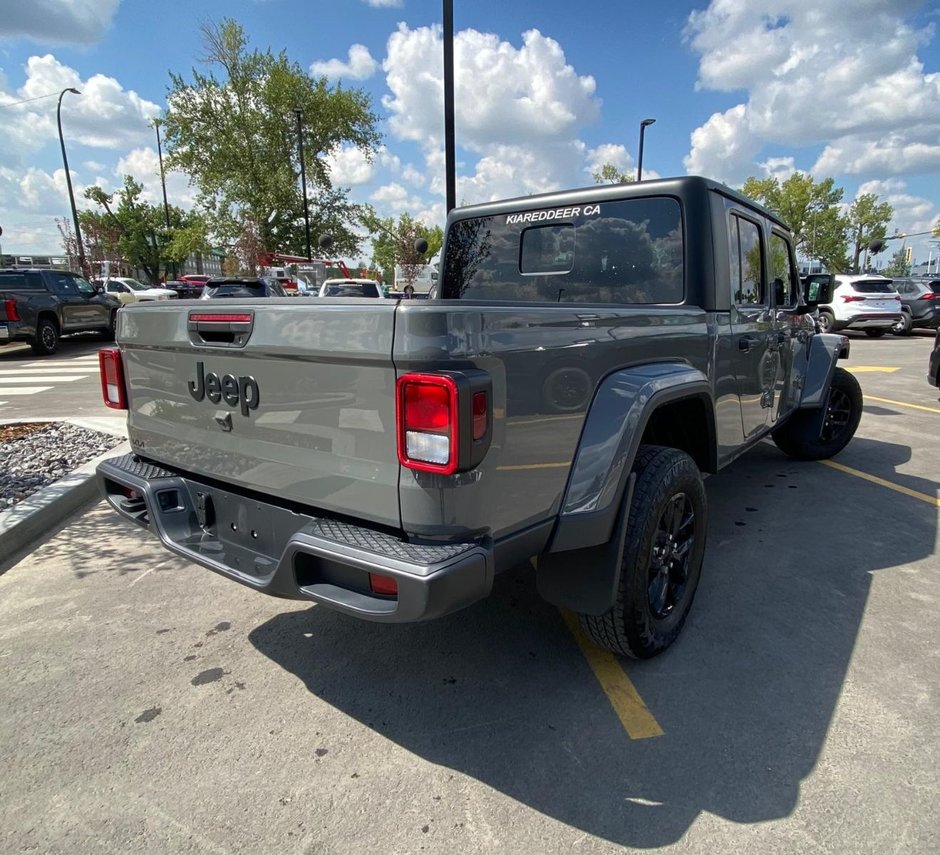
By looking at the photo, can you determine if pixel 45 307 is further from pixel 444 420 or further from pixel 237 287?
pixel 444 420

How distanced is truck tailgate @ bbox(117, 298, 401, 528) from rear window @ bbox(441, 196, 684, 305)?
1.24m

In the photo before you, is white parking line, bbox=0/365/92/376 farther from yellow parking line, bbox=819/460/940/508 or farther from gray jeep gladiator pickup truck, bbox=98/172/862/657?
yellow parking line, bbox=819/460/940/508

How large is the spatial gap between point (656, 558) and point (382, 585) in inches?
53.1

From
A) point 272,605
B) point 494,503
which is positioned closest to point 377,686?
point 272,605

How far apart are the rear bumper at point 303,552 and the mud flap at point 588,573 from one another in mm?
558

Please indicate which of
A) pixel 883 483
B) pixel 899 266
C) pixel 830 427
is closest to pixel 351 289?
pixel 830 427

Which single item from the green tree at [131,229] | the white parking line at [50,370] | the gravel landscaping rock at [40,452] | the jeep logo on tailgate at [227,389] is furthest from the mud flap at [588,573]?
the green tree at [131,229]

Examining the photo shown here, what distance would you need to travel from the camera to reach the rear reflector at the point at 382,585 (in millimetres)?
1888


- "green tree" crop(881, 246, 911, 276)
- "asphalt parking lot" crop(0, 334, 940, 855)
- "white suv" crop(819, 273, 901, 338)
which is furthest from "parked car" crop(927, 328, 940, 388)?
"green tree" crop(881, 246, 911, 276)

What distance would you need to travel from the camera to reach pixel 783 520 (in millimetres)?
4383

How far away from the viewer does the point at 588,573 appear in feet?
7.72

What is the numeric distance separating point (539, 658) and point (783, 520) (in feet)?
8.28

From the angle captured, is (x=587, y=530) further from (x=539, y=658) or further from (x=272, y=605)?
(x=272, y=605)

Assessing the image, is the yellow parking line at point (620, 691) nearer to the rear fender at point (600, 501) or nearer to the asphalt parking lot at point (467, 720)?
the asphalt parking lot at point (467, 720)
